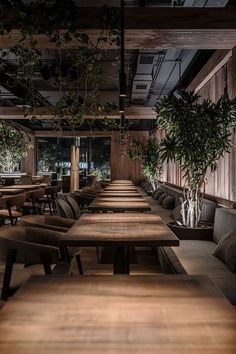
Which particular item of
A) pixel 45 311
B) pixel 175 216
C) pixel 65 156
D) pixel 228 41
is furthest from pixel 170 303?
pixel 65 156

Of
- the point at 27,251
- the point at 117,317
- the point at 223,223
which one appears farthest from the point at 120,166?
the point at 117,317

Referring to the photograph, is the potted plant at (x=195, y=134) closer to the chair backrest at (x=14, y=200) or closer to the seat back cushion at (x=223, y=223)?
the seat back cushion at (x=223, y=223)

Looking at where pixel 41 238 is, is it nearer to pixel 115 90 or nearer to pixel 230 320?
pixel 230 320

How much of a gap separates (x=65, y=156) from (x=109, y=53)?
55.3ft

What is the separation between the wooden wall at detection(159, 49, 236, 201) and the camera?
509cm

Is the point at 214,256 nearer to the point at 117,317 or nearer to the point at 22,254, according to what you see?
the point at 22,254

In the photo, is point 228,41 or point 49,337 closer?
point 49,337

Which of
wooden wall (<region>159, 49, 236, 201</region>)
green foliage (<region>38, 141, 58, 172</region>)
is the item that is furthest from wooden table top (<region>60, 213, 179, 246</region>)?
green foliage (<region>38, 141, 58, 172</region>)

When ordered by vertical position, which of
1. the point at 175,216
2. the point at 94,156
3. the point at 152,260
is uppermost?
the point at 94,156

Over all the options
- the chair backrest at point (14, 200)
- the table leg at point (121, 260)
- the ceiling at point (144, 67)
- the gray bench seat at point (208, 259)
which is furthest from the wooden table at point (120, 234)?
the ceiling at point (144, 67)

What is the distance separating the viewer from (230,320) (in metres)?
1.32

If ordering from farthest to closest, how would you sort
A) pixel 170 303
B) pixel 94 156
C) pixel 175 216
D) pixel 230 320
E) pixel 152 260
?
1. pixel 94 156
2. pixel 175 216
3. pixel 152 260
4. pixel 170 303
5. pixel 230 320

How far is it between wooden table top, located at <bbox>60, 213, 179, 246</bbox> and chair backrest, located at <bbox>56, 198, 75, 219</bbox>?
1129mm

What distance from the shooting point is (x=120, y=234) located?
9.62 ft
